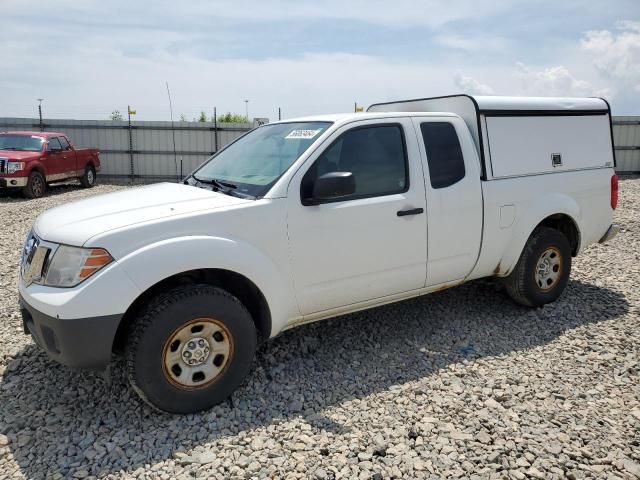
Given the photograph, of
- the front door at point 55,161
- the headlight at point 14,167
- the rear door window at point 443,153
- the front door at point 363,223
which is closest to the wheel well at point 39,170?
the front door at point 55,161

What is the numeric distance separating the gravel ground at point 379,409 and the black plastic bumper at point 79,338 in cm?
49

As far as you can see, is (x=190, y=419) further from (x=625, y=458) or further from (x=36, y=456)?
(x=625, y=458)

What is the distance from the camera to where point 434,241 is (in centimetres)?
413

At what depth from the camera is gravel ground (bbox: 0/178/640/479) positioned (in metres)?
2.93

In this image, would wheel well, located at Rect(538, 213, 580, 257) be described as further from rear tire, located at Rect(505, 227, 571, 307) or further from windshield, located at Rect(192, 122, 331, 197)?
windshield, located at Rect(192, 122, 331, 197)

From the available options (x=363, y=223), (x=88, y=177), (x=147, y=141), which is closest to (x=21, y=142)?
(x=88, y=177)

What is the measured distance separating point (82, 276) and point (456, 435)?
91.9 inches

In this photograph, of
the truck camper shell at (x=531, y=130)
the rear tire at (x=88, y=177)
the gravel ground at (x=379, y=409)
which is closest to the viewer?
the gravel ground at (x=379, y=409)

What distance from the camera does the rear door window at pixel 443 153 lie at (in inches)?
164

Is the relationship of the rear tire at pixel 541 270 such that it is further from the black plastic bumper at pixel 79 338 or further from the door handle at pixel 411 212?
the black plastic bumper at pixel 79 338

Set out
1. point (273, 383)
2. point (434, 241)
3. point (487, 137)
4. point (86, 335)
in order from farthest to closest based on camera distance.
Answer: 1. point (487, 137)
2. point (434, 241)
3. point (273, 383)
4. point (86, 335)

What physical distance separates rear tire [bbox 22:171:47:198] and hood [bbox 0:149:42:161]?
407 mm

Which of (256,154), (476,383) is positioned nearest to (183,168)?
(256,154)

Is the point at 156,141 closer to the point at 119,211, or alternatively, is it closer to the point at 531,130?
the point at 531,130
